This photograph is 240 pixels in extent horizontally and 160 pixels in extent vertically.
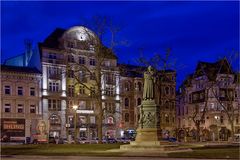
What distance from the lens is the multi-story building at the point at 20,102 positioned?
256 feet

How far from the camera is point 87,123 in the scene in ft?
283

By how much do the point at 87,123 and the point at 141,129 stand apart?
2064 inches

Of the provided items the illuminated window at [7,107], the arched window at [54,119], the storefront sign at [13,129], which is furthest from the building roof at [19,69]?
the storefront sign at [13,129]

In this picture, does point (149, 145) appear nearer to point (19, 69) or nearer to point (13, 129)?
point (13, 129)

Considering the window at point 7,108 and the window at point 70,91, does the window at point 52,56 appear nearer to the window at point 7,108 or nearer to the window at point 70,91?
the window at point 70,91

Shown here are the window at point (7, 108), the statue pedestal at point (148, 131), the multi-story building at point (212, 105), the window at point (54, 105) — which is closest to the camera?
the statue pedestal at point (148, 131)

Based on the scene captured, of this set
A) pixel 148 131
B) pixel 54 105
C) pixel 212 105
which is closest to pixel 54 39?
pixel 54 105

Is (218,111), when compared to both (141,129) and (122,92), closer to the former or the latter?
(122,92)

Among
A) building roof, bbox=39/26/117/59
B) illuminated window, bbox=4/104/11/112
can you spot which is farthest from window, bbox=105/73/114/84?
illuminated window, bbox=4/104/11/112

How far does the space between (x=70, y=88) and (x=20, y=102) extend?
9989 millimetres

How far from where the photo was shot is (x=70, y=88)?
86188 mm

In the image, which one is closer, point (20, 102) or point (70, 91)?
point (20, 102)

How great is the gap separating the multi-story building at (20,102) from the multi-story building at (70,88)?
5.55 feet

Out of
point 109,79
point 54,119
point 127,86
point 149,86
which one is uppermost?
point 109,79
